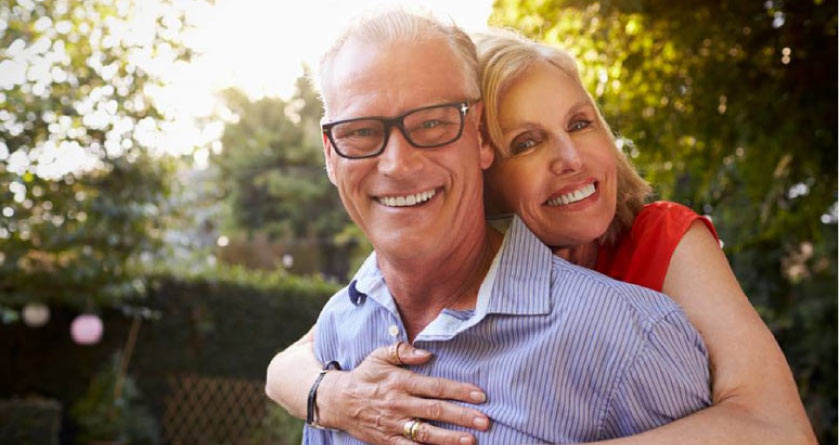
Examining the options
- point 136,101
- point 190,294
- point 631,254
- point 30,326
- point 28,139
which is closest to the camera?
point 631,254

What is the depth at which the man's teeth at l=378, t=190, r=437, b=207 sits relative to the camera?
1.64 m

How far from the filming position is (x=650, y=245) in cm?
192

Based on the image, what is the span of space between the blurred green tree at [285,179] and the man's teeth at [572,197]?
79.9 feet

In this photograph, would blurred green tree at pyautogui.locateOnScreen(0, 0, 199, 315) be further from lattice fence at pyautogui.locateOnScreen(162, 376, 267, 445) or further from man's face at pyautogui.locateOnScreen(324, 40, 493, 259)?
man's face at pyautogui.locateOnScreen(324, 40, 493, 259)

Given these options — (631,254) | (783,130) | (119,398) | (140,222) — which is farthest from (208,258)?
(631,254)

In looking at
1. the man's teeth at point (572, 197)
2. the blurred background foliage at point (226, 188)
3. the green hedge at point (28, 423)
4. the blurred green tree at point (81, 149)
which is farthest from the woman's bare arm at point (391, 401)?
the green hedge at point (28, 423)

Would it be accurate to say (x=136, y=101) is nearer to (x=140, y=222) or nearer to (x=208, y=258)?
(x=140, y=222)

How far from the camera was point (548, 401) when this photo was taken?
1.55 meters

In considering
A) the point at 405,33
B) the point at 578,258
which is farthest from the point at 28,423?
the point at 405,33

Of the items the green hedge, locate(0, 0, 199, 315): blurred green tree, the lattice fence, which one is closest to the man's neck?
locate(0, 0, 199, 315): blurred green tree

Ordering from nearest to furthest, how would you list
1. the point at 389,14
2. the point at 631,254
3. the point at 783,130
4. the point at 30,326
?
the point at 389,14 < the point at 631,254 < the point at 783,130 < the point at 30,326

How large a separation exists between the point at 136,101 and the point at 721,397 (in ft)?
19.5

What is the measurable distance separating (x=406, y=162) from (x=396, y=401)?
435 millimetres

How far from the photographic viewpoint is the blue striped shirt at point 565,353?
150 cm
